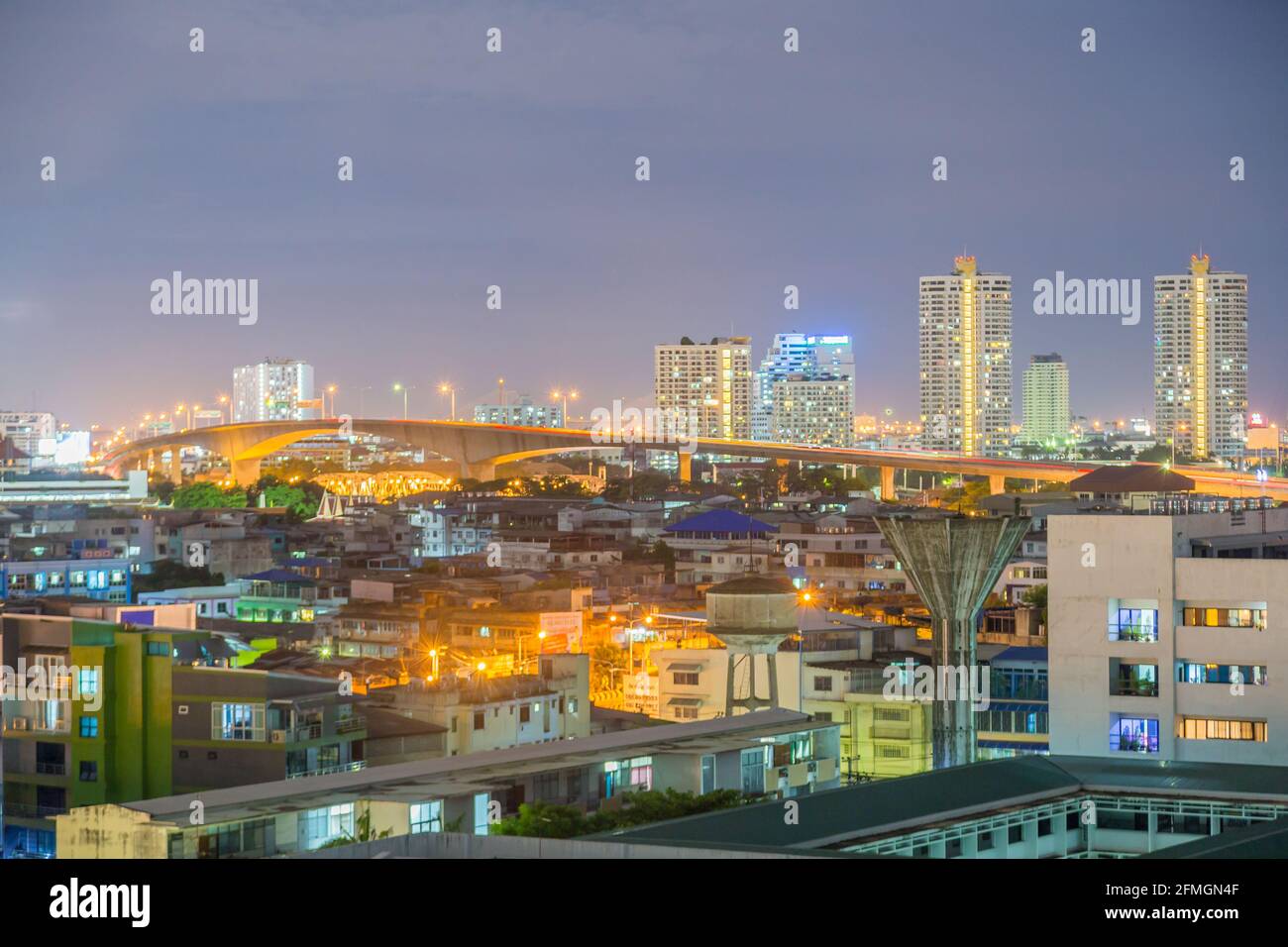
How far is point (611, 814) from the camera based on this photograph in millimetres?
8164

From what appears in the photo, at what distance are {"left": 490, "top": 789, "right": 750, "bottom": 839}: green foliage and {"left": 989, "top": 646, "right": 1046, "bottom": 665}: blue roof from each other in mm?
5702

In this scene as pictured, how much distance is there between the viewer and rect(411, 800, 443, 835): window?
7766mm

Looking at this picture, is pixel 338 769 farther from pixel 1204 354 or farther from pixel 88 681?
pixel 1204 354

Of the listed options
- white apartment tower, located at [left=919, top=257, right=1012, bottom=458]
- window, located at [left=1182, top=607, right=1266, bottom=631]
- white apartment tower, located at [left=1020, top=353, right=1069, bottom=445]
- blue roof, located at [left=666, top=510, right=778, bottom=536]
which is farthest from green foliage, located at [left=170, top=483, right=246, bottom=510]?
white apartment tower, located at [left=1020, top=353, right=1069, bottom=445]

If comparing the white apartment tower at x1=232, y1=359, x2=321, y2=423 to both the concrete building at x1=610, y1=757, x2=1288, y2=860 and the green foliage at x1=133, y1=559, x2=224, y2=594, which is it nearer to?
the green foliage at x1=133, y1=559, x2=224, y2=594

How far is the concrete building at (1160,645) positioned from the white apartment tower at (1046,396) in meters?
91.6

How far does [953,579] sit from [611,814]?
366cm

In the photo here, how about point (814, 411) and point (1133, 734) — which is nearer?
point (1133, 734)

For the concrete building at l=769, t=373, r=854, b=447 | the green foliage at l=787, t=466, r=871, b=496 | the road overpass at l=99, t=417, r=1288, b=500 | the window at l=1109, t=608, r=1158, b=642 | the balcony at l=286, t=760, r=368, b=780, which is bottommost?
the balcony at l=286, t=760, r=368, b=780

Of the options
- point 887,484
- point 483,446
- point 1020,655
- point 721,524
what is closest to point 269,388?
point 483,446

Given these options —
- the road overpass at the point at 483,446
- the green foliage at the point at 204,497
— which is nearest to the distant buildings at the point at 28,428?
the road overpass at the point at 483,446

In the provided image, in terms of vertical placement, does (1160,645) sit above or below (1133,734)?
above
